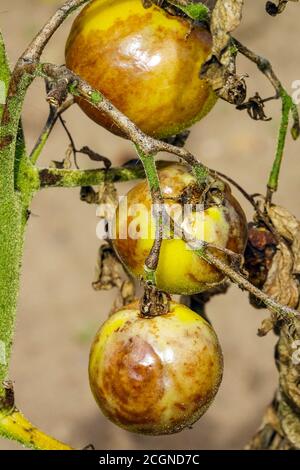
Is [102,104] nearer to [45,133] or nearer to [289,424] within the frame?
[45,133]

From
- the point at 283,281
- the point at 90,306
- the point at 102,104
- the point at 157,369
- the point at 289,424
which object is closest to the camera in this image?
the point at 102,104

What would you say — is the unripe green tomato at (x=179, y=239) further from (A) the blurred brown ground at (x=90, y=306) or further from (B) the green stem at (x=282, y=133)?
(A) the blurred brown ground at (x=90, y=306)

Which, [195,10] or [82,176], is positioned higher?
[195,10]

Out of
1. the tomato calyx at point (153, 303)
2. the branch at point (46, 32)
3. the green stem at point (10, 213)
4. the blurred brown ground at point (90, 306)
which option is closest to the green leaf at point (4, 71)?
the green stem at point (10, 213)

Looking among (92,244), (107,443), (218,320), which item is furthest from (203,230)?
(92,244)

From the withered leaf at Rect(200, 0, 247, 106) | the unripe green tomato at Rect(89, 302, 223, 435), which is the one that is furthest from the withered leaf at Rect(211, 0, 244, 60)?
the unripe green tomato at Rect(89, 302, 223, 435)

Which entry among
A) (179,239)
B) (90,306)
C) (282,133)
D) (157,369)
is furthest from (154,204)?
A: (90,306)
